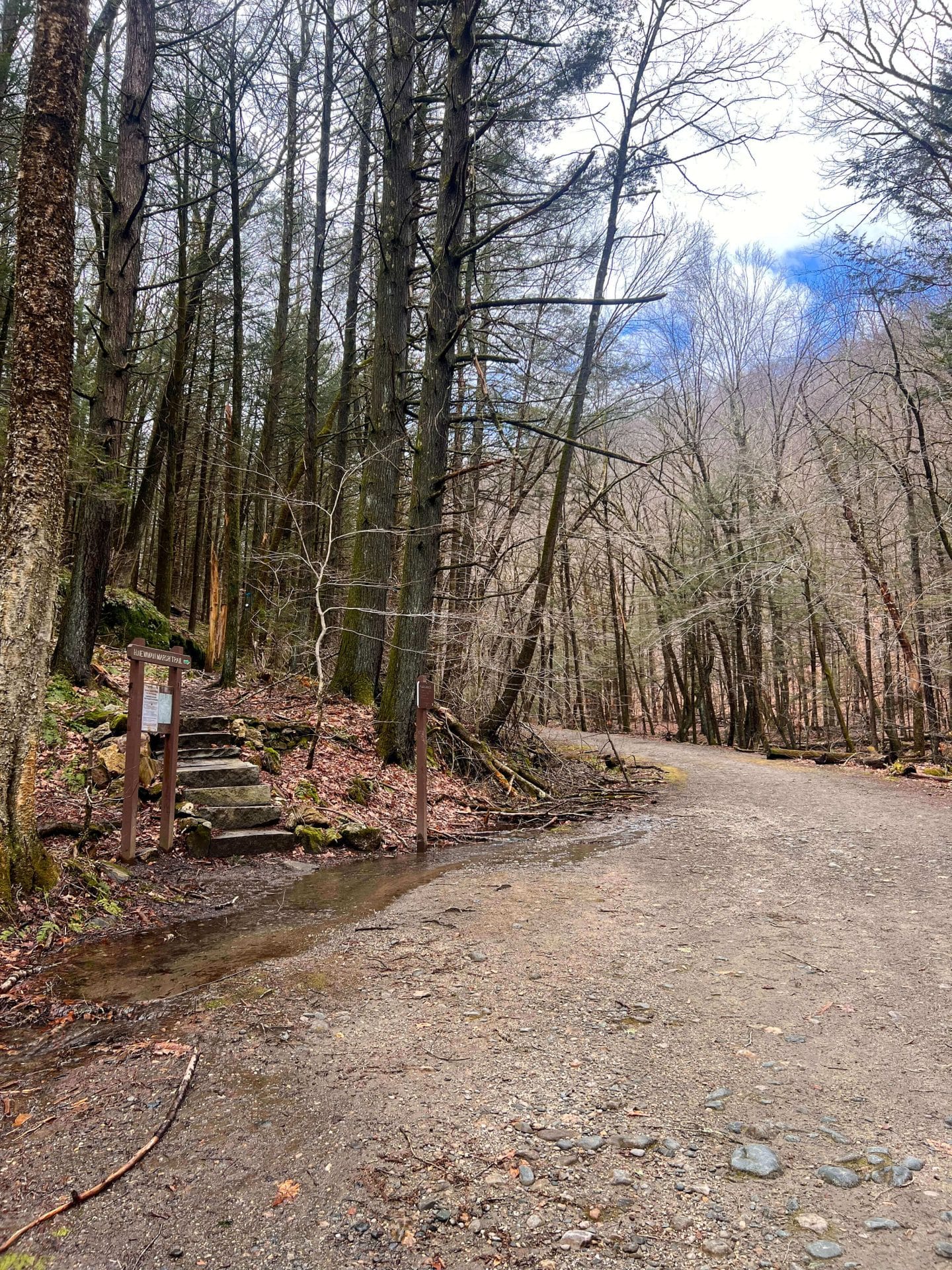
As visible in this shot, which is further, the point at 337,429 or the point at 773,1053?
the point at 337,429

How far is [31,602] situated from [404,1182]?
3.91 meters

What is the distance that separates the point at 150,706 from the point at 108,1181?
3936mm

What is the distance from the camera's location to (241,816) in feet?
22.3

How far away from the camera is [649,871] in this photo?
623 centimetres

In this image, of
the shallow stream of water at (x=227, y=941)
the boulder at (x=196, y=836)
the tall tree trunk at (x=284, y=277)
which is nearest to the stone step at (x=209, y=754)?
the boulder at (x=196, y=836)

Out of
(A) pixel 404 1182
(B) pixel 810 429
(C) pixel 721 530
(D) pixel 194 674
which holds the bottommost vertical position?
(A) pixel 404 1182

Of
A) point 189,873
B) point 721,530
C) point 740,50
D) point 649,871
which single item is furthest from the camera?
point 721,530

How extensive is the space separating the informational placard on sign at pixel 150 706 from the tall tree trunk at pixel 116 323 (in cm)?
359

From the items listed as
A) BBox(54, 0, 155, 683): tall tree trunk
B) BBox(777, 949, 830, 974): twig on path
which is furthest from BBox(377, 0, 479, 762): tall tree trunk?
BBox(777, 949, 830, 974): twig on path

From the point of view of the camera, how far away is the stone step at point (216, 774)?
7051 millimetres

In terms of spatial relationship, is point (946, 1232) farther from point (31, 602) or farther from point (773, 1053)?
point (31, 602)

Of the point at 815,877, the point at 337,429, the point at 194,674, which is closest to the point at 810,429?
the point at 337,429

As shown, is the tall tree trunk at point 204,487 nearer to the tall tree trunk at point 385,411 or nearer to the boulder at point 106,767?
the tall tree trunk at point 385,411

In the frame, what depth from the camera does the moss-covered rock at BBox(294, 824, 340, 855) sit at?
688cm
